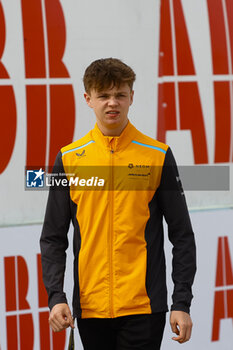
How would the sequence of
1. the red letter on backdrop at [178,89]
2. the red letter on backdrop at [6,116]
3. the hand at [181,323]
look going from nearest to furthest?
the hand at [181,323]
the red letter on backdrop at [6,116]
the red letter on backdrop at [178,89]

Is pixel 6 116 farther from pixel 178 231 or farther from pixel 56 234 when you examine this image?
pixel 178 231

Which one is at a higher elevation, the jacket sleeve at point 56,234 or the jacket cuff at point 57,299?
the jacket sleeve at point 56,234

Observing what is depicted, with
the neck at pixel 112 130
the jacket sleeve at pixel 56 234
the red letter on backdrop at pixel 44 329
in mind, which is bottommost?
the red letter on backdrop at pixel 44 329

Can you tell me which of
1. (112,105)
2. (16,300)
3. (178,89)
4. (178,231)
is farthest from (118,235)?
(178,89)

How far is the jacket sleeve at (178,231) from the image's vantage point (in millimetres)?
2027

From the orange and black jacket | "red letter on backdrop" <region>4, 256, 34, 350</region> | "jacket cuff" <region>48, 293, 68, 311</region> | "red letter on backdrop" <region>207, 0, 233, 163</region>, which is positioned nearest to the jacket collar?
the orange and black jacket

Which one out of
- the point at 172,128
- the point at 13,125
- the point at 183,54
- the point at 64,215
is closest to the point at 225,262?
the point at 172,128

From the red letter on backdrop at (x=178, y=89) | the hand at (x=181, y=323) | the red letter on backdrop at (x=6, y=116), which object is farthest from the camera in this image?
the red letter on backdrop at (x=178, y=89)

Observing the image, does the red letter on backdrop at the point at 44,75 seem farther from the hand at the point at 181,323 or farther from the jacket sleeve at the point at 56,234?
the hand at the point at 181,323

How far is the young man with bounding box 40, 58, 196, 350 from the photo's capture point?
78.2 inches

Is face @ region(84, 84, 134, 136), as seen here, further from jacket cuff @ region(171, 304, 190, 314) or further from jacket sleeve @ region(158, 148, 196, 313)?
jacket cuff @ region(171, 304, 190, 314)

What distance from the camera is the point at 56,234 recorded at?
2.08 metres

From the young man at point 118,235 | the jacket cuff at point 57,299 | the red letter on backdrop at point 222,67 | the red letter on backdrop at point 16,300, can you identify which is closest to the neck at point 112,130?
the young man at point 118,235

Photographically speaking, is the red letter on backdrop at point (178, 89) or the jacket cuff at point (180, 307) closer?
the jacket cuff at point (180, 307)
